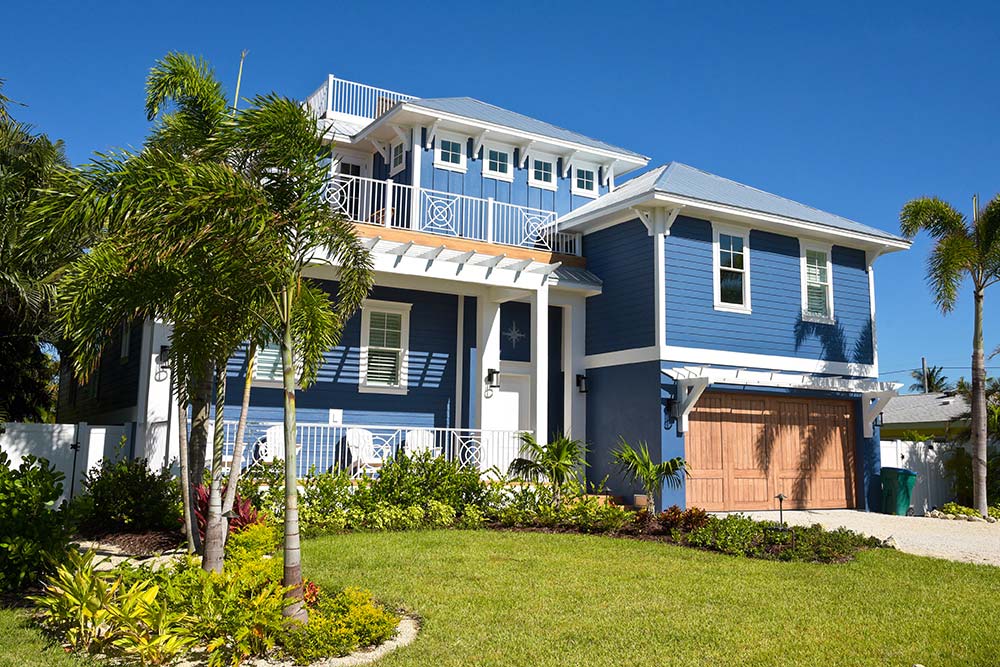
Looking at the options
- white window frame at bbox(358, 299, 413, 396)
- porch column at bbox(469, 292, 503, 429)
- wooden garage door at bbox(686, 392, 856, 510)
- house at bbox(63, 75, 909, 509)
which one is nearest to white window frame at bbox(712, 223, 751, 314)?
house at bbox(63, 75, 909, 509)

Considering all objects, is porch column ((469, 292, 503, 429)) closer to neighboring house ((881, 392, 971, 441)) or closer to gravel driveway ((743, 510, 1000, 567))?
gravel driveway ((743, 510, 1000, 567))

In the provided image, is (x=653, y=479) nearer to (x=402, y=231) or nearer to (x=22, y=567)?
(x=402, y=231)

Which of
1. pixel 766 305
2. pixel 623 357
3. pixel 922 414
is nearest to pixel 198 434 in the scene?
pixel 623 357

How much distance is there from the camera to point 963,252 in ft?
54.4

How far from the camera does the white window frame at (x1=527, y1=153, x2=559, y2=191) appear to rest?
19328 mm

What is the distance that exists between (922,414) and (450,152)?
2035 centimetres

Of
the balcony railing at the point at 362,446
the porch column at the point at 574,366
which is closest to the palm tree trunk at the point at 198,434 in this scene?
the balcony railing at the point at 362,446

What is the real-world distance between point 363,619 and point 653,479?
26.1 ft

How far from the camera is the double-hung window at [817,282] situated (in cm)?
1738

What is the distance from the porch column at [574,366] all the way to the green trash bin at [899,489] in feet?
21.8

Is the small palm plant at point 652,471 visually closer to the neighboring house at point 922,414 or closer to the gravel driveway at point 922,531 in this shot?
the gravel driveway at point 922,531

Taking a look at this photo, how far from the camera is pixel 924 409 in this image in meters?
29.6

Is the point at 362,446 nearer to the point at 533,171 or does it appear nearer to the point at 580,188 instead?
the point at 533,171

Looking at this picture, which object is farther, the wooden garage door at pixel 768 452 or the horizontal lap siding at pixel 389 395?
the wooden garage door at pixel 768 452
